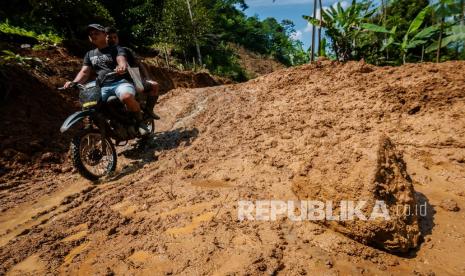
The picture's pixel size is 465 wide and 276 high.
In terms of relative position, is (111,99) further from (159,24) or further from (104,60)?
(159,24)

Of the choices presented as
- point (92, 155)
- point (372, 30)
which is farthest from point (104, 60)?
point (372, 30)

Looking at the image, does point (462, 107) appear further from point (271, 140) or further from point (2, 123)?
point (2, 123)

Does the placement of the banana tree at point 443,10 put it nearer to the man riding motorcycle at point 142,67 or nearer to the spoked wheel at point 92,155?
the man riding motorcycle at point 142,67

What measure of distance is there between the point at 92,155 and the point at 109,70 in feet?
3.95

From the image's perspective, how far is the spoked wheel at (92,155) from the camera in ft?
11.8

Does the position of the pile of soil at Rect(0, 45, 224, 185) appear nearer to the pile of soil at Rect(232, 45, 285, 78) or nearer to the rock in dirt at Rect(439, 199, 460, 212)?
the rock in dirt at Rect(439, 199, 460, 212)

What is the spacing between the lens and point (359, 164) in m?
2.18

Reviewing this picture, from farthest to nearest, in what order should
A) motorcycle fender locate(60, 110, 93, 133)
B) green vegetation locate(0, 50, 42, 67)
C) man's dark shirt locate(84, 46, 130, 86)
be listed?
1. green vegetation locate(0, 50, 42, 67)
2. man's dark shirt locate(84, 46, 130, 86)
3. motorcycle fender locate(60, 110, 93, 133)

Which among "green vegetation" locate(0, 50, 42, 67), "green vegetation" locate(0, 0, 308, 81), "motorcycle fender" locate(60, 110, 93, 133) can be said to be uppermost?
"green vegetation" locate(0, 0, 308, 81)

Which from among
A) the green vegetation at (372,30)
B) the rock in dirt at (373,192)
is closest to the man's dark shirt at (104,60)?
the rock in dirt at (373,192)

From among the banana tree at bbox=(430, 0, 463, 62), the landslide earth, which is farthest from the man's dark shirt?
the banana tree at bbox=(430, 0, 463, 62)

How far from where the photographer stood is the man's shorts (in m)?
4.06

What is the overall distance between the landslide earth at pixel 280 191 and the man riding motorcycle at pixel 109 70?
862mm

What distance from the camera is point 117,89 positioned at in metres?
4.10
